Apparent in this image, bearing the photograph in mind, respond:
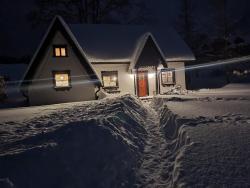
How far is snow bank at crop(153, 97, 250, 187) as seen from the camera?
14.9 ft

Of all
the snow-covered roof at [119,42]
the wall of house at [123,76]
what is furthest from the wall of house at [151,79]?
the snow-covered roof at [119,42]

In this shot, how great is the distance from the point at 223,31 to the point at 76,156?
31.0 metres

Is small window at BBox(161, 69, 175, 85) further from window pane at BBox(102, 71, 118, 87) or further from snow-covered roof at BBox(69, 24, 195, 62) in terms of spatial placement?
window pane at BBox(102, 71, 118, 87)

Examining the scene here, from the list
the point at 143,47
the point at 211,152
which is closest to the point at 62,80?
the point at 143,47

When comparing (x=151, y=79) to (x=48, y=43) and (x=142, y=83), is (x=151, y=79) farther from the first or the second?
(x=48, y=43)

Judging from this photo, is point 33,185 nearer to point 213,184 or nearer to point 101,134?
point 101,134

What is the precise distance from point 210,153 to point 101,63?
16864 mm

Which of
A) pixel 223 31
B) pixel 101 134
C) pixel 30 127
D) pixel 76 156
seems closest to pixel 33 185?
pixel 76 156

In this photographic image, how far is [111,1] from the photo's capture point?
32.0m

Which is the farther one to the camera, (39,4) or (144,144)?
(39,4)

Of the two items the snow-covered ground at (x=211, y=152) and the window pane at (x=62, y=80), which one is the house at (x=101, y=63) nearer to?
the window pane at (x=62, y=80)

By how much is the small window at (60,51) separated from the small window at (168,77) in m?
9.08

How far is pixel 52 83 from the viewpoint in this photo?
Result: 18906 mm

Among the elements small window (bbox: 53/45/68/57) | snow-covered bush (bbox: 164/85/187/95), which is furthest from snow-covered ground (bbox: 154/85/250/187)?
snow-covered bush (bbox: 164/85/187/95)
